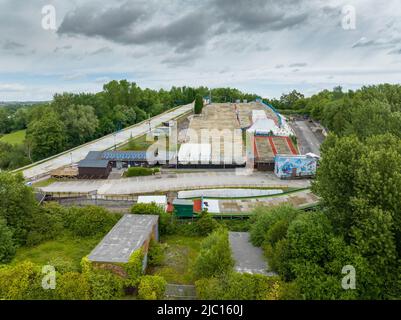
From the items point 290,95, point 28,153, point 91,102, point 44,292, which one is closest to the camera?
point 44,292

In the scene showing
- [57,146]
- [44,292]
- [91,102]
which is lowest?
[44,292]

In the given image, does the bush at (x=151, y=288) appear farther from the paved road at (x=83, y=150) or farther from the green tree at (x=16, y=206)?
the paved road at (x=83, y=150)

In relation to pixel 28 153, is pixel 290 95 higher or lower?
higher

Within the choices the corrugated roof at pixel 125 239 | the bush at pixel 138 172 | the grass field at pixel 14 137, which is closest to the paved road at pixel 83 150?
the bush at pixel 138 172

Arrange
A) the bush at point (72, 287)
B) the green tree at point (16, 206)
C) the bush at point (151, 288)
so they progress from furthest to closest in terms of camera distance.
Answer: the green tree at point (16, 206) < the bush at point (151, 288) < the bush at point (72, 287)

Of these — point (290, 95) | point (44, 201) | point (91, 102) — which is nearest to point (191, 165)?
point (44, 201)

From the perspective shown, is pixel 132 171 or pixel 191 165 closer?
pixel 132 171

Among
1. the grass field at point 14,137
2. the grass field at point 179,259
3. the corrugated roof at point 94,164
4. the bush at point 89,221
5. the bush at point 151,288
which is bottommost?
the grass field at point 179,259
